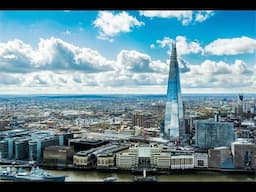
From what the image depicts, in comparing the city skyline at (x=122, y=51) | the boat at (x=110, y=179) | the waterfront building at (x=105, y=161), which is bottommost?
the boat at (x=110, y=179)

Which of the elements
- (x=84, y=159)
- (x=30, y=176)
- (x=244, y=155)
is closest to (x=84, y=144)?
(x=84, y=159)

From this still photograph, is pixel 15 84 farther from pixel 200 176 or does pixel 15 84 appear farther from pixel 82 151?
pixel 200 176

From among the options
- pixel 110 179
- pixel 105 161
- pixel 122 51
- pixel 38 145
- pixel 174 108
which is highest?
pixel 122 51

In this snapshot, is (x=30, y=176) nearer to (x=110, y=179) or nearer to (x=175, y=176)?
(x=110, y=179)

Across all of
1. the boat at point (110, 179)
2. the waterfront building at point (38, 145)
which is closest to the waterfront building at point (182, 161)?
the boat at point (110, 179)

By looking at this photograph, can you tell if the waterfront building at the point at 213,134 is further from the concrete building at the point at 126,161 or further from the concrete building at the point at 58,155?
the concrete building at the point at 58,155
